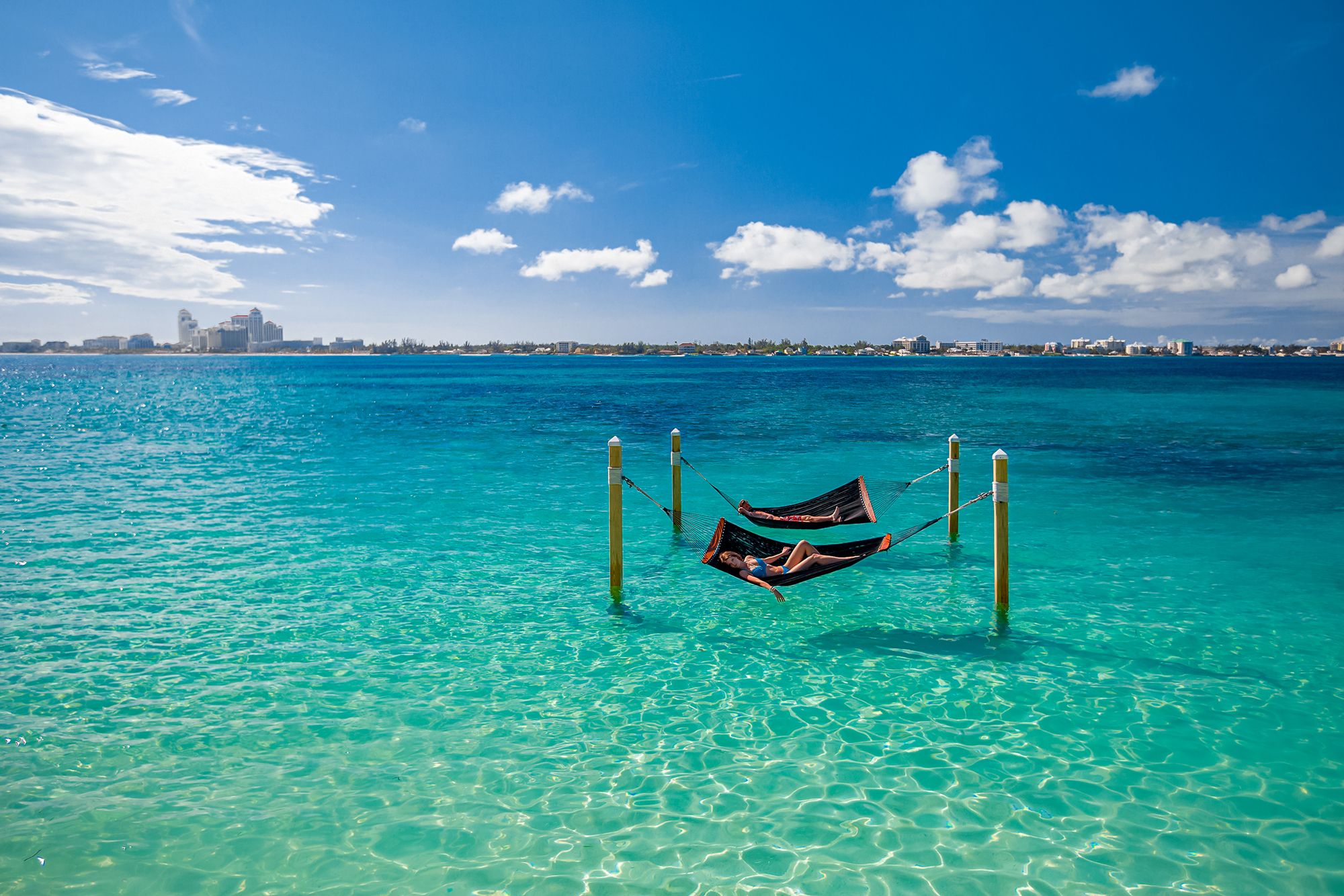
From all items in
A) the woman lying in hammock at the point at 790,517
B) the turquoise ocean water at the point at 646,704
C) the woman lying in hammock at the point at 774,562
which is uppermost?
the woman lying in hammock at the point at 790,517

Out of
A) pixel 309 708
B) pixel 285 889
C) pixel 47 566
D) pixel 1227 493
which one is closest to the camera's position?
pixel 285 889

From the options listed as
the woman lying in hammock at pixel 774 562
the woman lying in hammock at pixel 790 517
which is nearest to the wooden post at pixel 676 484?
the woman lying in hammock at pixel 790 517

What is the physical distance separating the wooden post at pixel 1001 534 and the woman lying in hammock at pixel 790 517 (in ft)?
13.3

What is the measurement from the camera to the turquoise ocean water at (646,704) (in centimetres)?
614

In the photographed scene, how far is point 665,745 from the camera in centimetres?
776

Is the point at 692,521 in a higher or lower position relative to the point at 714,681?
higher

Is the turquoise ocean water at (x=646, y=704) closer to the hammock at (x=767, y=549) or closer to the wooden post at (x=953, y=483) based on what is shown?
the wooden post at (x=953, y=483)

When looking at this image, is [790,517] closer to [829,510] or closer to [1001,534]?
[829,510]

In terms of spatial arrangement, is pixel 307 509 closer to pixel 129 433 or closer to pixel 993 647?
pixel 993 647

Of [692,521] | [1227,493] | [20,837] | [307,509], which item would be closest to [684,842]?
[20,837]

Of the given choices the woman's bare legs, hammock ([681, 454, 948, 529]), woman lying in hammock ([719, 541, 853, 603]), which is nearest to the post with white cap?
woman lying in hammock ([719, 541, 853, 603])

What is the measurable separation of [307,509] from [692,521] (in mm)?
11018

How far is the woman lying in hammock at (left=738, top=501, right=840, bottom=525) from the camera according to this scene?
15.1 m

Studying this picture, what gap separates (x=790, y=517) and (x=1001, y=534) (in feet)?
15.6
